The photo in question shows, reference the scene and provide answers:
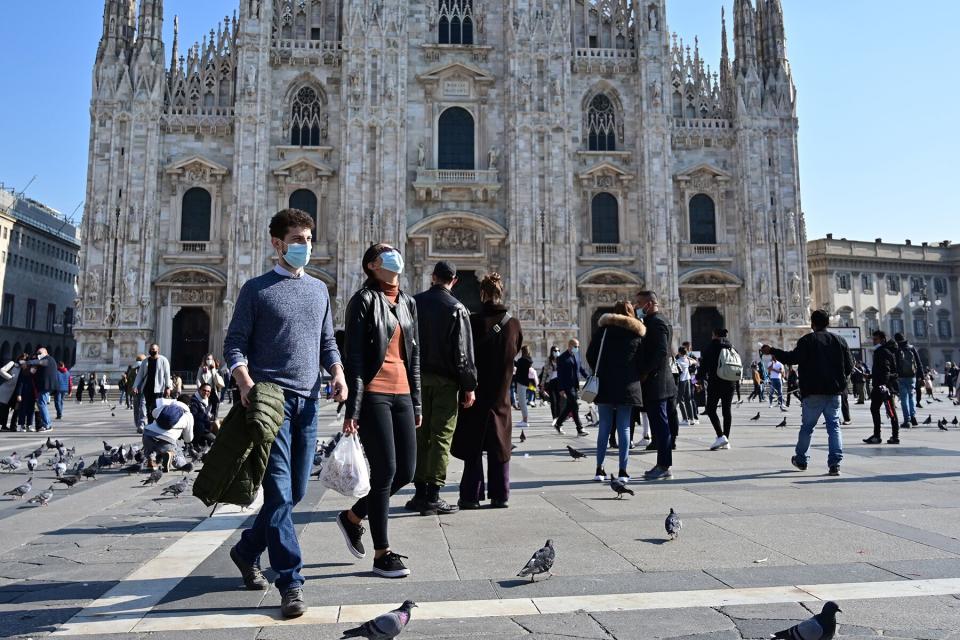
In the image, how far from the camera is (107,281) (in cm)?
2873

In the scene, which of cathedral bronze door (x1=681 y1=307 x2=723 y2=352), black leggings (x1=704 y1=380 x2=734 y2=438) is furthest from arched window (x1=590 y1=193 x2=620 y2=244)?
black leggings (x1=704 y1=380 x2=734 y2=438)

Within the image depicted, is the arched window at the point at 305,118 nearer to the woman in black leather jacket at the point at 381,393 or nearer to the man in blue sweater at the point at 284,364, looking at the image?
the woman in black leather jacket at the point at 381,393

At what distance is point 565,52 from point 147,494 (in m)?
27.6

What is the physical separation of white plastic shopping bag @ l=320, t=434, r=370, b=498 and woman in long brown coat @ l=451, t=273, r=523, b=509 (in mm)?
2463

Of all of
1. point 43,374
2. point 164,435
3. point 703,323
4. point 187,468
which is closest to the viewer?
point 187,468

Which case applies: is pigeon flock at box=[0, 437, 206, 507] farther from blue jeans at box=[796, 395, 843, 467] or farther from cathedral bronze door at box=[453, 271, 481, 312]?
cathedral bronze door at box=[453, 271, 481, 312]

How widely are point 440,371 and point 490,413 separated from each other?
892mm

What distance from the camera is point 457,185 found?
99.0 ft

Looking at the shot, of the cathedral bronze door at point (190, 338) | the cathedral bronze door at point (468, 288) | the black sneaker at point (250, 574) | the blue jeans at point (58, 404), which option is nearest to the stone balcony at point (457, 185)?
the cathedral bronze door at point (468, 288)

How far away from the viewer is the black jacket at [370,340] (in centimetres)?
409

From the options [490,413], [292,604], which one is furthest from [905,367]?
[292,604]

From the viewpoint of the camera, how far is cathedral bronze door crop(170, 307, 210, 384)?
96.9ft

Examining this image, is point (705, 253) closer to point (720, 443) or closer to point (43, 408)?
point (720, 443)

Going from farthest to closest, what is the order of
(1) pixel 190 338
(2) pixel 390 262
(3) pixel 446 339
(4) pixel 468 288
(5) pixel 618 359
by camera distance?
1. (4) pixel 468 288
2. (1) pixel 190 338
3. (5) pixel 618 359
4. (3) pixel 446 339
5. (2) pixel 390 262
